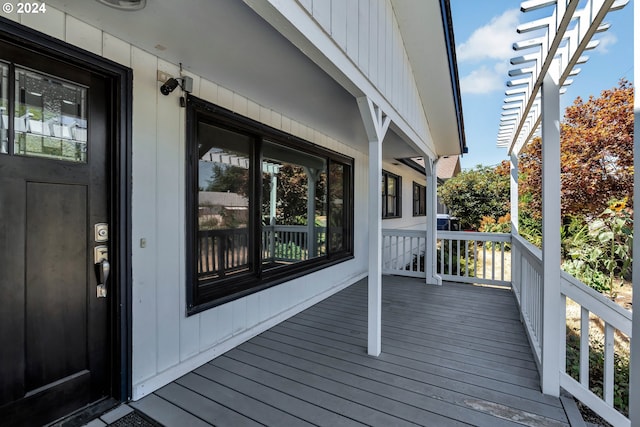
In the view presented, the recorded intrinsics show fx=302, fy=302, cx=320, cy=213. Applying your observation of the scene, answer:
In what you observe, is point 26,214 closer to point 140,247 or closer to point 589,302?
point 140,247

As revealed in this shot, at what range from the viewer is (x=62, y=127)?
5.90 feet

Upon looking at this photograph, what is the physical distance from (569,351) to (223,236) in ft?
12.2

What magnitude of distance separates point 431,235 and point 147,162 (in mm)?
4755

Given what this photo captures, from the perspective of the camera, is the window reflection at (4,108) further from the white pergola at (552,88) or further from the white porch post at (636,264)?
the white pergola at (552,88)

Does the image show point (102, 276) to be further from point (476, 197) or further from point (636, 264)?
point (476, 197)

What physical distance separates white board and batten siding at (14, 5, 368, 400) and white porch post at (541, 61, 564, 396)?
2.52m

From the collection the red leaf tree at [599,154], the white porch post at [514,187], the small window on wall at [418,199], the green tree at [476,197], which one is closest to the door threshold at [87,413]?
the white porch post at [514,187]

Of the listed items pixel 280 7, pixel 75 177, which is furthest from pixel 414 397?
pixel 75 177

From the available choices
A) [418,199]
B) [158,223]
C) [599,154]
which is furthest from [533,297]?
[418,199]

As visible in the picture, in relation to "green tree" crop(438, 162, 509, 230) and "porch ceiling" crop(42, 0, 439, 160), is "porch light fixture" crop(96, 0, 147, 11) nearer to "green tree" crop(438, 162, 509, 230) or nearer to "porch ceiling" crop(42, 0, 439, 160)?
"porch ceiling" crop(42, 0, 439, 160)

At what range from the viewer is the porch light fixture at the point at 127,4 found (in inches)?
59.7

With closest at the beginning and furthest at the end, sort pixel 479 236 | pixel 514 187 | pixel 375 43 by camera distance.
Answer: pixel 375 43, pixel 514 187, pixel 479 236

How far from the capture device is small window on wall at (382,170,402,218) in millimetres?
6914

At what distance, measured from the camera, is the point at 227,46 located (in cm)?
201
